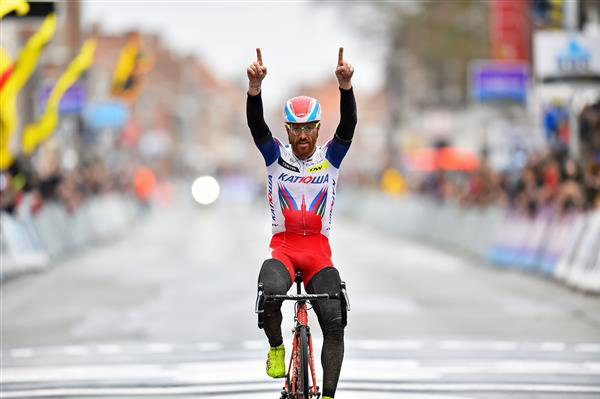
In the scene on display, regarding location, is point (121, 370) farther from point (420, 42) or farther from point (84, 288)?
point (420, 42)

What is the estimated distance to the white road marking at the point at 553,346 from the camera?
40.3 ft

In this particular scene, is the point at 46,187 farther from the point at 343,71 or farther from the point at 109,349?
the point at 343,71

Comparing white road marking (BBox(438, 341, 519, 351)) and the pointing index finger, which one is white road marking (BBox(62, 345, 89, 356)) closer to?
white road marking (BBox(438, 341, 519, 351))

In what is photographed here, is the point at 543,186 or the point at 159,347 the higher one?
the point at 543,186

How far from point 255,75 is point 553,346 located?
5.76 m

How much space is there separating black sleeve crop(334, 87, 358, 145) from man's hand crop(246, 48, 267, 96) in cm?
50

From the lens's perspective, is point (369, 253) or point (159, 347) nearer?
point (159, 347)

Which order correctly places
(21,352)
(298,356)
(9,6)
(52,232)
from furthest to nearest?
(52,232), (9,6), (21,352), (298,356)

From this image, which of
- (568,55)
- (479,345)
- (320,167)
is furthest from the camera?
(568,55)

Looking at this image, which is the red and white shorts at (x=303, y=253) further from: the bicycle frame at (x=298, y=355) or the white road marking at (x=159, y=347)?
the white road marking at (x=159, y=347)

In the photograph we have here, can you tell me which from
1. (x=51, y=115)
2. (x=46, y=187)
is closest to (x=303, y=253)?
(x=46, y=187)

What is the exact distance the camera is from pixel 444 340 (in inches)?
511

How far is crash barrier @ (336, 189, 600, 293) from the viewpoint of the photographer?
60.3 feet

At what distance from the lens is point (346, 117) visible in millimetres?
8047
